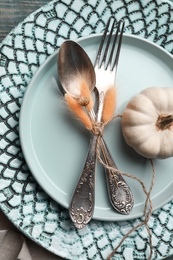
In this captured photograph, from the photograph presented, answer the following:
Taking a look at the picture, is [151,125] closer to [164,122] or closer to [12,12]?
[164,122]

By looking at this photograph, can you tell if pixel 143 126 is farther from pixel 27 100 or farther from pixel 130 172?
pixel 27 100

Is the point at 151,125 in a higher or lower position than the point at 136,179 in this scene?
higher

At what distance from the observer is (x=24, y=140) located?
789mm

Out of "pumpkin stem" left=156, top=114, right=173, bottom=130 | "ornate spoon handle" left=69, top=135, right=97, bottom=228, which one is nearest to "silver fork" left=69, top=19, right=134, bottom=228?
"ornate spoon handle" left=69, top=135, right=97, bottom=228

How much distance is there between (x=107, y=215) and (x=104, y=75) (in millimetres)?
248

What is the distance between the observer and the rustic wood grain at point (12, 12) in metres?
0.86

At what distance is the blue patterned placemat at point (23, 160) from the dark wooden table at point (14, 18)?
0.06 m

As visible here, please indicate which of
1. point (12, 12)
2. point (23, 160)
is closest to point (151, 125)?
point (23, 160)

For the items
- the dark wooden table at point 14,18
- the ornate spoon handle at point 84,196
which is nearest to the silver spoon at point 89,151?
the ornate spoon handle at point 84,196

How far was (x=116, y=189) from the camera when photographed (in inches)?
31.5

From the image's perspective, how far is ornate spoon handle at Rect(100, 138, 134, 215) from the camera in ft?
2.62

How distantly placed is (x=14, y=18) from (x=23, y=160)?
27cm

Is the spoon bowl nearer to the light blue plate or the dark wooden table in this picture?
the light blue plate

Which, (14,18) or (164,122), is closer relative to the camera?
(164,122)
